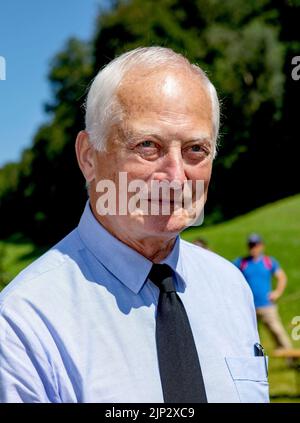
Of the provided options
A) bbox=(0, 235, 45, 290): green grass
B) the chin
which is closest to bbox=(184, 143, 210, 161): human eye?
the chin

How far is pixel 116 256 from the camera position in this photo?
179 centimetres

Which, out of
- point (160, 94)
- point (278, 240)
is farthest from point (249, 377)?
point (278, 240)

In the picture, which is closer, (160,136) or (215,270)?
(160,136)

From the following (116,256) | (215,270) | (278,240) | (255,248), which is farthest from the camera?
(278,240)

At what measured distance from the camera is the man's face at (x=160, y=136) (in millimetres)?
1671

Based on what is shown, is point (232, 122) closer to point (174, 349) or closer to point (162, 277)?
point (162, 277)

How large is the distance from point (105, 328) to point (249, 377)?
1.49ft

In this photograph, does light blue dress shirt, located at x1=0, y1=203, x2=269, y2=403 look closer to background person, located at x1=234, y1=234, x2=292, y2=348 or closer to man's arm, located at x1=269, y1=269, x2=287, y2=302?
background person, located at x1=234, y1=234, x2=292, y2=348

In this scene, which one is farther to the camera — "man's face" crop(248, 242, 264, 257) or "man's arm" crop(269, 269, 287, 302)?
"man's arm" crop(269, 269, 287, 302)

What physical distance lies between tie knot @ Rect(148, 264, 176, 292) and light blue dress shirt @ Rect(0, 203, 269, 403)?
2cm

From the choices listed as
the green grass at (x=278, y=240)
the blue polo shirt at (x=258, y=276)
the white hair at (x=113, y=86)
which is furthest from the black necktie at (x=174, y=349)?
the green grass at (x=278, y=240)

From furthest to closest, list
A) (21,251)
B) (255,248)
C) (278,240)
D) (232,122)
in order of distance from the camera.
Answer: (232,122) < (21,251) < (278,240) < (255,248)

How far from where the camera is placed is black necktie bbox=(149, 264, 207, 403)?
168 centimetres

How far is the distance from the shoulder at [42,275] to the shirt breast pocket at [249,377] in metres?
0.52
